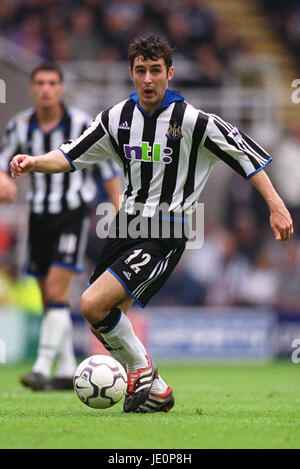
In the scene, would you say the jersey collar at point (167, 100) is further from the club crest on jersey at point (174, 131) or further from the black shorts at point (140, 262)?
the black shorts at point (140, 262)

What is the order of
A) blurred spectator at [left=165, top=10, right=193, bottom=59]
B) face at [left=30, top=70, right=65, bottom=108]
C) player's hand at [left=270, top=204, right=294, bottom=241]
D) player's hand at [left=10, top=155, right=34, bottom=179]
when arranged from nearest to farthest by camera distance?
player's hand at [left=270, top=204, right=294, bottom=241] → player's hand at [left=10, top=155, right=34, bottom=179] → face at [left=30, top=70, right=65, bottom=108] → blurred spectator at [left=165, top=10, right=193, bottom=59]

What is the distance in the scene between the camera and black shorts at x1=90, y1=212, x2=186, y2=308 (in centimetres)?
517

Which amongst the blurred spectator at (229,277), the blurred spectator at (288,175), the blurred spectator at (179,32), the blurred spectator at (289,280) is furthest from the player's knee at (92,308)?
the blurred spectator at (179,32)

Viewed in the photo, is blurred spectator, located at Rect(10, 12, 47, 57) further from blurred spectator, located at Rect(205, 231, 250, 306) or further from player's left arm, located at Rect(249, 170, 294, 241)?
player's left arm, located at Rect(249, 170, 294, 241)

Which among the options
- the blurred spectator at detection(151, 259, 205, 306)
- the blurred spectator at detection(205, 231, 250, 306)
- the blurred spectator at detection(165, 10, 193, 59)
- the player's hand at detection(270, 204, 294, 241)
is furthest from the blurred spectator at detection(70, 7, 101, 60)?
the player's hand at detection(270, 204, 294, 241)

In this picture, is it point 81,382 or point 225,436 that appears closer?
point 225,436

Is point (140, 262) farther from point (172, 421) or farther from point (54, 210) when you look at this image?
point (54, 210)

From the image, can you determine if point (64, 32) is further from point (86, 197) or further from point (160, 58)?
point (160, 58)

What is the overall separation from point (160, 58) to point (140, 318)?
7.05 metres

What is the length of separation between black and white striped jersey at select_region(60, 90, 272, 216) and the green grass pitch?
4.27ft

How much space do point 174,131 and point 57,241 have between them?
8.57 feet

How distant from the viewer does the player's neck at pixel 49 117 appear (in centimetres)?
782

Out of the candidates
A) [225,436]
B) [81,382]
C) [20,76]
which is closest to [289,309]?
[20,76]
